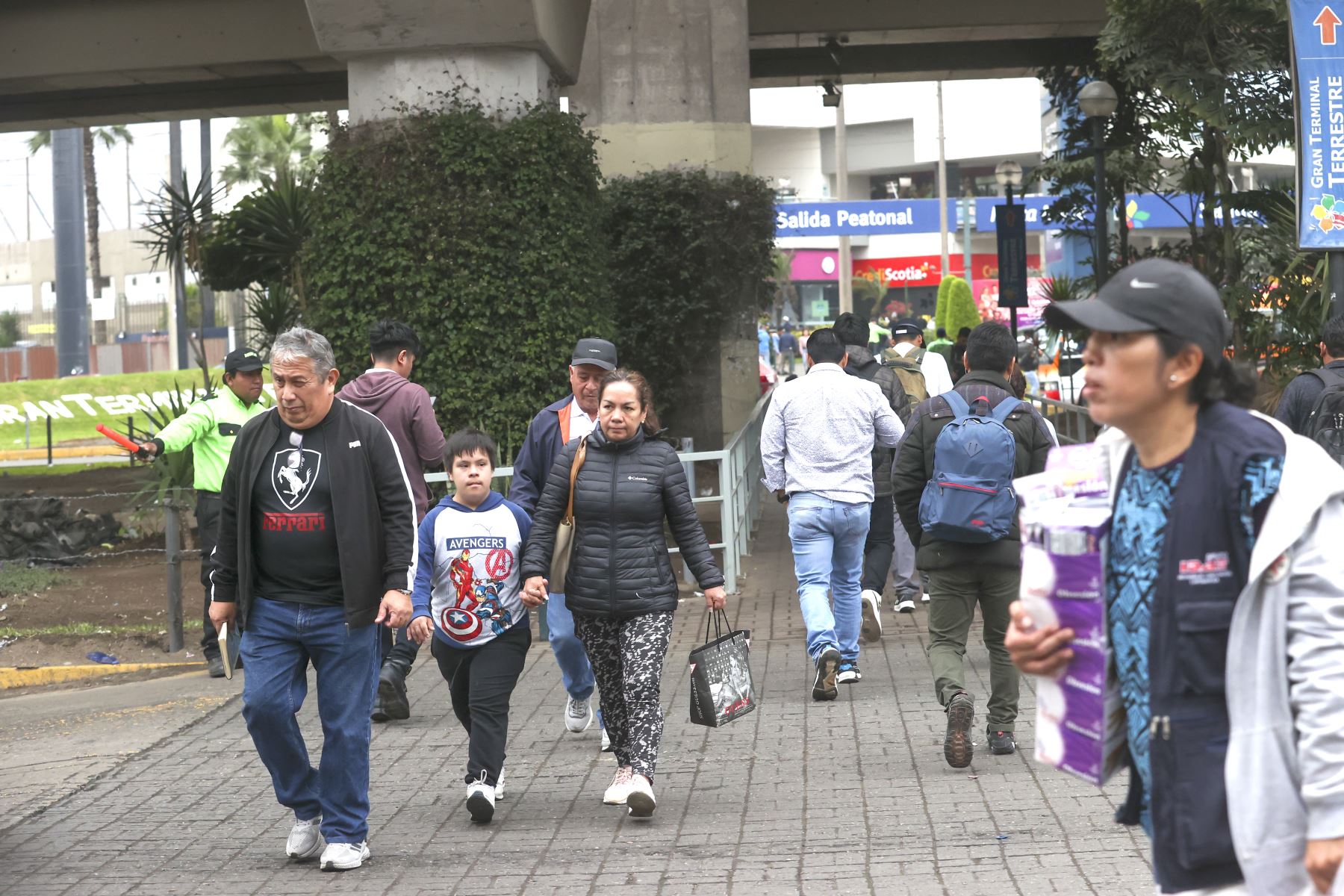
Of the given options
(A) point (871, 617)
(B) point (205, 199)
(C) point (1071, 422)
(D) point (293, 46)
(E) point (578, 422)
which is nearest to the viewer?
(E) point (578, 422)

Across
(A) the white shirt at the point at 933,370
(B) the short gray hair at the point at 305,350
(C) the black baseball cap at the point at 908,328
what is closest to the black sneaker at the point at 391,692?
(B) the short gray hair at the point at 305,350

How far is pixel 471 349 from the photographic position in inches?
499

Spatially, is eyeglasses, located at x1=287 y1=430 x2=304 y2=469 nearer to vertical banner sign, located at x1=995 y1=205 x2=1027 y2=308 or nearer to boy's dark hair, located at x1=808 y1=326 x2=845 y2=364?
boy's dark hair, located at x1=808 y1=326 x2=845 y2=364

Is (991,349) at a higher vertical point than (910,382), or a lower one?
higher

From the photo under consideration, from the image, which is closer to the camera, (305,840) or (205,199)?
(305,840)

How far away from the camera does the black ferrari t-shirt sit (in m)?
5.77

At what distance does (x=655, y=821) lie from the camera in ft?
21.0

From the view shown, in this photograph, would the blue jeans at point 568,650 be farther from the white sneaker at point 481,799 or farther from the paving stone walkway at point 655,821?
the white sneaker at point 481,799

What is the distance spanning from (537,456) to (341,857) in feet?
7.77

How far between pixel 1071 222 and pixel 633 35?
20.4 feet

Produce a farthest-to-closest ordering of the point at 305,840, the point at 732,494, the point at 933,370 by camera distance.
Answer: the point at 732,494 → the point at 933,370 → the point at 305,840

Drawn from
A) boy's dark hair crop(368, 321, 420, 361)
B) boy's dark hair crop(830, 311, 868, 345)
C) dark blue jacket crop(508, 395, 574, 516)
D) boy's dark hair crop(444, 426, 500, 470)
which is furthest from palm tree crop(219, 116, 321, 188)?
boy's dark hair crop(444, 426, 500, 470)

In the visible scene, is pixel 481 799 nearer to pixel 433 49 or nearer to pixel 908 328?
pixel 908 328

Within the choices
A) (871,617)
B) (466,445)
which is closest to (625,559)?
(466,445)
